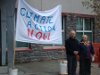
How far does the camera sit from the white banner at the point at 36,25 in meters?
12.2

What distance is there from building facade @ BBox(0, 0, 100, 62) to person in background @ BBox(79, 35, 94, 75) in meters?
5.25

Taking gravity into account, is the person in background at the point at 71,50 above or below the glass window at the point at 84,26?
below

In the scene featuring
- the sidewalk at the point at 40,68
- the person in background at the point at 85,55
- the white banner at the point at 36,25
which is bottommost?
the sidewalk at the point at 40,68

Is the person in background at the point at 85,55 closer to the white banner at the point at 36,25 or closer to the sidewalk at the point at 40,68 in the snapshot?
the white banner at the point at 36,25

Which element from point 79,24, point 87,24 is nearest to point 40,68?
point 79,24

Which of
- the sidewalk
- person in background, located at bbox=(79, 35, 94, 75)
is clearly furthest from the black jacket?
the sidewalk

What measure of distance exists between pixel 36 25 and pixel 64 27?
8.45 m

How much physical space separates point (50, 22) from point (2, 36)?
144 inches

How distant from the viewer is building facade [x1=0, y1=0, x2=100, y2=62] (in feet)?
62.5

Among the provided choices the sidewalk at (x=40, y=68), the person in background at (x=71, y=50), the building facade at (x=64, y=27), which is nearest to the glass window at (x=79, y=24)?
the building facade at (x=64, y=27)

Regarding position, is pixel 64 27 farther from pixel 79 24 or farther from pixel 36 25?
pixel 36 25

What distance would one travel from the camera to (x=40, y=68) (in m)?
17.0

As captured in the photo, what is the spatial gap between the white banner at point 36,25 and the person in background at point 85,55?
0.94 metres

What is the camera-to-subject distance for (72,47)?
14.0m
